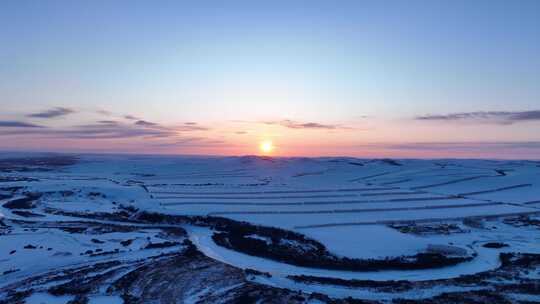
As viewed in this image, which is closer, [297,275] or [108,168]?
[297,275]

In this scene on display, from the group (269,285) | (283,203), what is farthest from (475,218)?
(269,285)

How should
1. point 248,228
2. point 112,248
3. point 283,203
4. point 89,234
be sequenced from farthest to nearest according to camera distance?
point 283,203
point 248,228
point 89,234
point 112,248

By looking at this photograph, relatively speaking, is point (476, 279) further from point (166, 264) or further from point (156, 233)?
point (156, 233)

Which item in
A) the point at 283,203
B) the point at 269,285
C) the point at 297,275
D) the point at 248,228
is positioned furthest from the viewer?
the point at 283,203

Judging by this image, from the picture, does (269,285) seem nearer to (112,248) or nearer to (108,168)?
(112,248)

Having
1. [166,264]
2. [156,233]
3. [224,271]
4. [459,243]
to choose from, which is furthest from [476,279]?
[156,233]

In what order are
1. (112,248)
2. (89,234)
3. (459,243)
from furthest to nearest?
1. (89,234)
2. (459,243)
3. (112,248)
